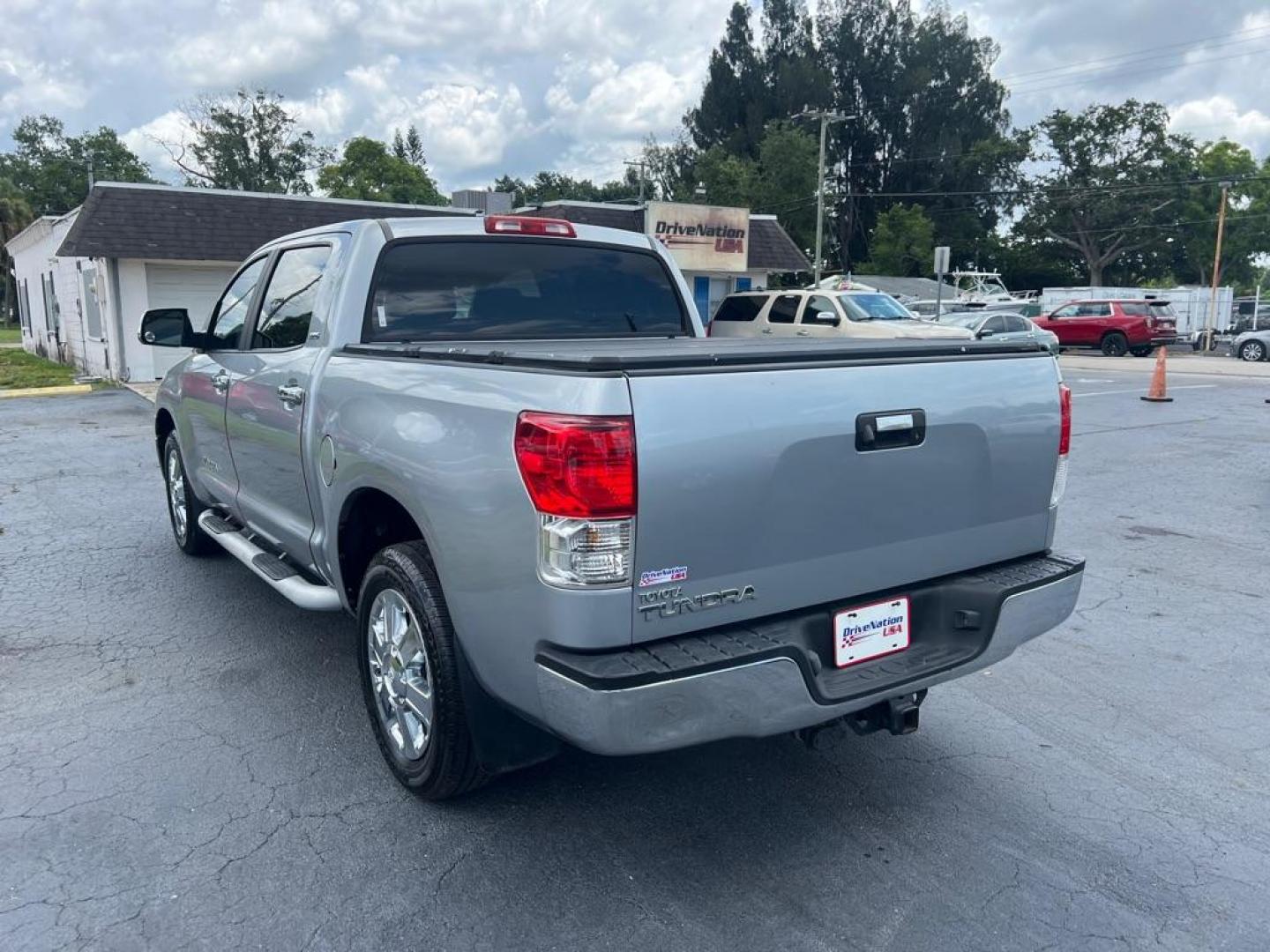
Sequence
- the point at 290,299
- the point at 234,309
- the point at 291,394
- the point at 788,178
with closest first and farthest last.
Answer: the point at 291,394 → the point at 290,299 → the point at 234,309 → the point at 788,178

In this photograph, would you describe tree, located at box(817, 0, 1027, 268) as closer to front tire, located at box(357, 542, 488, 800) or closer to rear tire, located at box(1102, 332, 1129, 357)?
rear tire, located at box(1102, 332, 1129, 357)

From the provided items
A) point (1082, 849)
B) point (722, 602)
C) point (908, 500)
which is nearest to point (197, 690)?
point (722, 602)

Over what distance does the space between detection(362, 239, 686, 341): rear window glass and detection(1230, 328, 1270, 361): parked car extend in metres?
31.6

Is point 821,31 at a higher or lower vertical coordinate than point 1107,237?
higher

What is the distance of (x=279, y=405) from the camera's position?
418 cm

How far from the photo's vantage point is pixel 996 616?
3.13m

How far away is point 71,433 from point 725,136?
57802mm

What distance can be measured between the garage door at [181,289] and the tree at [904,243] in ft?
151

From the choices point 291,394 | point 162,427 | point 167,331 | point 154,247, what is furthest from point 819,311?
point 291,394

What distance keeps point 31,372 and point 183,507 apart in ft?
65.7

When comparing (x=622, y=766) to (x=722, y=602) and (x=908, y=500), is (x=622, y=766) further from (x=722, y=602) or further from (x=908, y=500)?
(x=908, y=500)

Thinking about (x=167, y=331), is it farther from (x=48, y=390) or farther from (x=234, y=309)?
(x=48, y=390)

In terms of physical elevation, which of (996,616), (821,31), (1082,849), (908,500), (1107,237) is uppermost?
(821,31)

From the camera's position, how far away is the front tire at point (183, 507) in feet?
20.2
